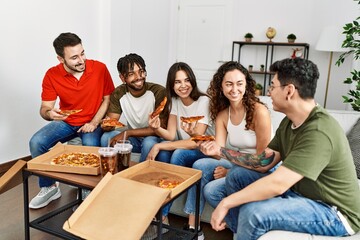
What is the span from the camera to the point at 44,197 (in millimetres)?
2537

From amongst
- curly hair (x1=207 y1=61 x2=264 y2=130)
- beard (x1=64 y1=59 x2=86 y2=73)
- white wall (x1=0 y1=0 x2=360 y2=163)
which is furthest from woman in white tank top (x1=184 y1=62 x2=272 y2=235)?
white wall (x1=0 y1=0 x2=360 y2=163)

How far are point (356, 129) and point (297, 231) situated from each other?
4.34ft

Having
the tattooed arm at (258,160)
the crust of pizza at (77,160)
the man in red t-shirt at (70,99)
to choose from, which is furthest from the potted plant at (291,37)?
the crust of pizza at (77,160)

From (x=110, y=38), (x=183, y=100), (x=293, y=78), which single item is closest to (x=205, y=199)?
(x=183, y=100)

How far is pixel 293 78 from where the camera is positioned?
1.40 m

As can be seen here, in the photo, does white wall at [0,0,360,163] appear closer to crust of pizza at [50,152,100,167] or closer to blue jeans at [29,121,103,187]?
blue jeans at [29,121,103,187]

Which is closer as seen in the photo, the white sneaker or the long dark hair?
the long dark hair

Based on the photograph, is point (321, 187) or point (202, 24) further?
point (202, 24)

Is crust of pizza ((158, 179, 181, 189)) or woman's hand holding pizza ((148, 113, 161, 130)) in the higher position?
woman's hand holding pizza ((148, 113, 161, 130))

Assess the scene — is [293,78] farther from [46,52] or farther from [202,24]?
[202,24]

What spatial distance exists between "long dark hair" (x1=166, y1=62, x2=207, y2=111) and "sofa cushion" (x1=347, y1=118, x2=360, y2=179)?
1.03m

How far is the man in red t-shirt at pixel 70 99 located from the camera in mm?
2557

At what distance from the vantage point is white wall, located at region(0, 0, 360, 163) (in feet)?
10.7

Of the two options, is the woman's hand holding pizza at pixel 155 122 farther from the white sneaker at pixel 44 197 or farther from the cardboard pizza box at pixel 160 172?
the white sneaker at pixel 44 197
